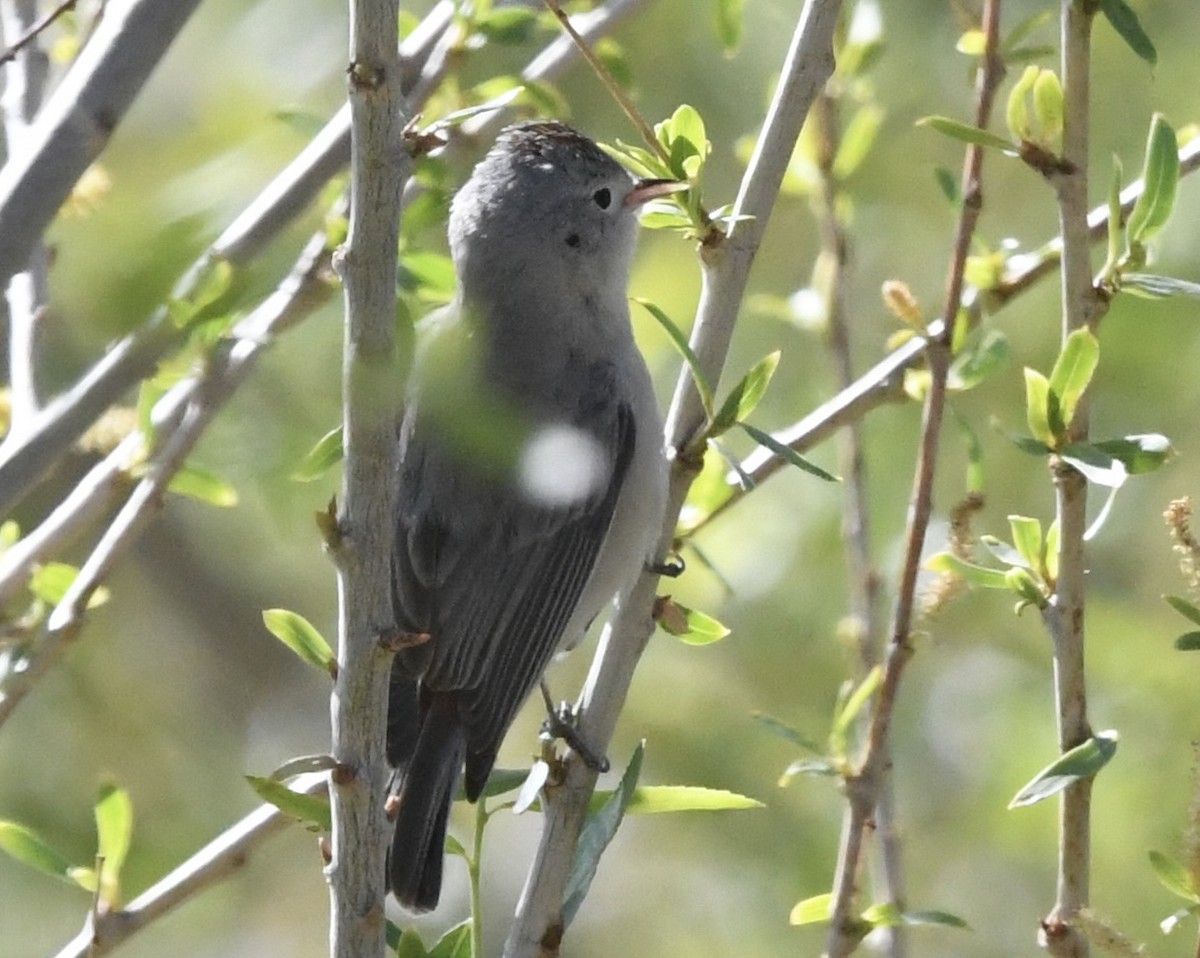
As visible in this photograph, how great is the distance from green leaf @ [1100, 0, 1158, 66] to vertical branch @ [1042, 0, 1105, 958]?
0.02 metres

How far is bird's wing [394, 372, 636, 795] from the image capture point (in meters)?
2.99

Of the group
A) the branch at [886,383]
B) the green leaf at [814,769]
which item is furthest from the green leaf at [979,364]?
Answer: the green leaf at [814,769]

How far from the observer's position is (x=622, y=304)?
11.7 feet

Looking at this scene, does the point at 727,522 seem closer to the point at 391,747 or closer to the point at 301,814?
the point at 391,747

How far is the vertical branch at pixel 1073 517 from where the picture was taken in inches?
78.5

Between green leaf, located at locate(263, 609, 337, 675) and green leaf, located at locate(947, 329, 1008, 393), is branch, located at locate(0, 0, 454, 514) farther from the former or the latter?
green leaf, located at locate(947, 329, 1008, 393)

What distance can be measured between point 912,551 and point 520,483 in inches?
38.3

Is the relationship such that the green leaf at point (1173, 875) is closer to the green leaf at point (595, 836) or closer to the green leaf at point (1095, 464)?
the green leaf at point (1095, 464)

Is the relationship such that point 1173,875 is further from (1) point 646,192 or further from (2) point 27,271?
(2) point 27,271

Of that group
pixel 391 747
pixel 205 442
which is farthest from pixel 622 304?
pixel 205 442

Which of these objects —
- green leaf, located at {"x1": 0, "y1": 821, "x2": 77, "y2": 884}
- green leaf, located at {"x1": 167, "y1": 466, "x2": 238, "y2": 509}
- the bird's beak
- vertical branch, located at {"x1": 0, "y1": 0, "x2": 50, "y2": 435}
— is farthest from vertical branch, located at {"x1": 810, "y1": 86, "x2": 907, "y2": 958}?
vertical branch, located at {"x1": 0, "y1": 0, "x2": 50, "y2": 435}

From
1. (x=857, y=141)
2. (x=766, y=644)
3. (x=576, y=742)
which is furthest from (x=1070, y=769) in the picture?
(x=766, y=644)

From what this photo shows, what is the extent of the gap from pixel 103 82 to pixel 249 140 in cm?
18

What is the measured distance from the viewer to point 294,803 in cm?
191
